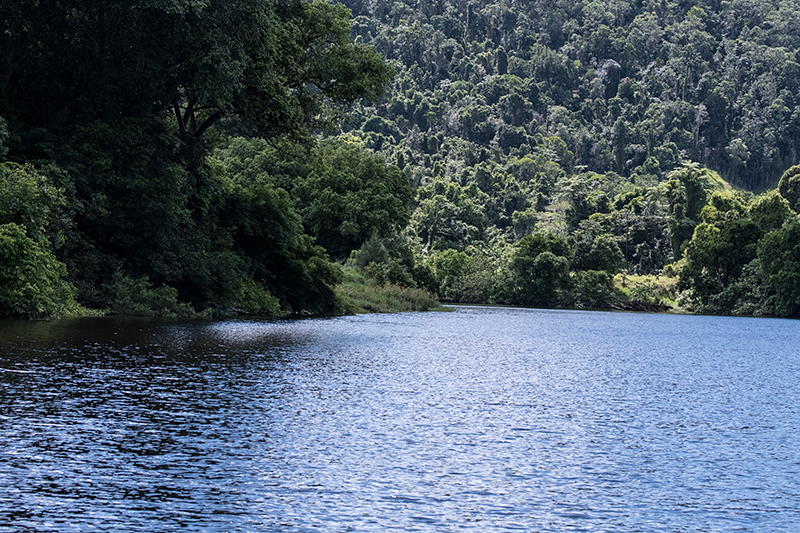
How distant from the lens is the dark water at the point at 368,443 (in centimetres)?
857

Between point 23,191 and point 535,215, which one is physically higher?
point 535,215

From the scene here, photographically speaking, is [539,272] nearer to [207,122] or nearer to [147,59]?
[207,122]

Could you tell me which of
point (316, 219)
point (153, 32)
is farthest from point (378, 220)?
point (153, 32)

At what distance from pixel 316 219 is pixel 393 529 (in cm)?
6318

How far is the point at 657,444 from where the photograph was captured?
41.9ft

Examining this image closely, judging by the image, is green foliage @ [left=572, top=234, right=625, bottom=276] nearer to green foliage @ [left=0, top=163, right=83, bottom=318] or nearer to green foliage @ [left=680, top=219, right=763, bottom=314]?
green foliage @ [left=680, top=219, right=763, bottom=314]

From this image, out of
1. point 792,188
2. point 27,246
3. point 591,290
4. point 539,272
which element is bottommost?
point 591,290

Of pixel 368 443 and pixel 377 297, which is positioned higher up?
pixel 377 297

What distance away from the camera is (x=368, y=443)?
1178 cm

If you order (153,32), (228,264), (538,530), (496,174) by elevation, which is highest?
(496,174)

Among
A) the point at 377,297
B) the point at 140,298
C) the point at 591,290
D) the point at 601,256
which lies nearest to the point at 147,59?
the point at 140,298

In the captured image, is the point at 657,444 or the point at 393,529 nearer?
the point at 393,529

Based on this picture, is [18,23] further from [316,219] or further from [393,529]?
[316,219]

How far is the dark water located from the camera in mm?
8570
